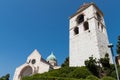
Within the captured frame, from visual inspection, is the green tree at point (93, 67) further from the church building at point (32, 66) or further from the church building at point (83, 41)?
the church building at point (32, 66)

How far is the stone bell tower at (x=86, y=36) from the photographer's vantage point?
29109 millimetres

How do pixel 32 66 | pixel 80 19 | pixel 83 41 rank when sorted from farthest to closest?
pixel 32 66
pixel 80 19
pixel 83 41

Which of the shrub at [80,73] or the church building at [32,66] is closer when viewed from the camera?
the shrub at [80,73]

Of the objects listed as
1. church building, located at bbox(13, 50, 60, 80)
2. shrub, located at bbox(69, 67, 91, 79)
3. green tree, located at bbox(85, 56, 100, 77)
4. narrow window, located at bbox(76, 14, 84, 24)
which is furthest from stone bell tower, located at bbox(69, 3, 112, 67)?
church building, located at bbox(13, 50, 60, 80)

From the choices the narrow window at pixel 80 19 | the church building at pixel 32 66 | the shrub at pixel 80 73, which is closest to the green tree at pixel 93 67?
the shrub at pixel 80 73

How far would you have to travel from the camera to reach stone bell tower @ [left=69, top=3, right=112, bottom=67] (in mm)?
29109

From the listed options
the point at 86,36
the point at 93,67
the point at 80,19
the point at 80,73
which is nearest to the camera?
the point at 80,73

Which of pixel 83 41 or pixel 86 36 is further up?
pixel 86 36

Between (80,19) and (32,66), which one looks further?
(32,66)

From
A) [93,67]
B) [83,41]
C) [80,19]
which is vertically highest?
[80,19]

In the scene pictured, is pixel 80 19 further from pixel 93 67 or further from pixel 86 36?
pixel 93 67

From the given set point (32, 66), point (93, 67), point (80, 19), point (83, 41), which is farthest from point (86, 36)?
point (32, 66)

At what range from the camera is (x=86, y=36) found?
31297mm

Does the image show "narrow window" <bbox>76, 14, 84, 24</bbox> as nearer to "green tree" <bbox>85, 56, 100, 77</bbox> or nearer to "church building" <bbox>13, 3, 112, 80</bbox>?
"church building" <bbox>13, 3, 112, 80</bbox>
